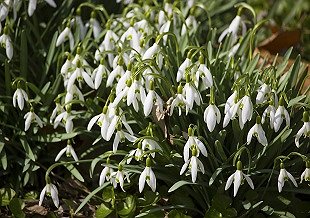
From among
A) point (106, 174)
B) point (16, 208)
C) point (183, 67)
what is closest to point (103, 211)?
point (106, 174)

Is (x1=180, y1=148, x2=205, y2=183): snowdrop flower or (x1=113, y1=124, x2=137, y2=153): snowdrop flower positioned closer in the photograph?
(x1=180, y1=148, x2=205, y2=183): snowdrop flower

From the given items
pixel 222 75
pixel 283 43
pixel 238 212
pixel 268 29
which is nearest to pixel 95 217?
pixel 238 212

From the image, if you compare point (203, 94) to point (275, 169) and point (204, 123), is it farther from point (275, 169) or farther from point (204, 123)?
point (275, 169)

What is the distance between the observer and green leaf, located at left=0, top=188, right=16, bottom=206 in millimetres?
3215

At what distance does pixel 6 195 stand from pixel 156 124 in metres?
0.77

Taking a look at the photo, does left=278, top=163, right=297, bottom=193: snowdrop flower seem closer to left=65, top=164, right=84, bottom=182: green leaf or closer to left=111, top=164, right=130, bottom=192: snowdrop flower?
left=111, top=164, right=130, bottom=192: snowdrop flower

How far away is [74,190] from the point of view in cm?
339

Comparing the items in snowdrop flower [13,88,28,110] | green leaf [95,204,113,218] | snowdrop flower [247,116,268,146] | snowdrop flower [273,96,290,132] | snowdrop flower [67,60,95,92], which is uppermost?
snowdrop flower [67,60,95,92]

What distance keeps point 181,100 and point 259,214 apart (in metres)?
0.63

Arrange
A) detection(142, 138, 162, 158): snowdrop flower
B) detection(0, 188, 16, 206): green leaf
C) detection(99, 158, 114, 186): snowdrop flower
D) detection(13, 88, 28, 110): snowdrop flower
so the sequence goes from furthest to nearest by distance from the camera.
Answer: detection(0, 188, 16, 206): green leaf → detection(13, 88, 28, 110): snowdrop flower → detection(99, 158, 114, 186): snowdrop flower → detection(142, 138, 162, 158): snowdrop flower

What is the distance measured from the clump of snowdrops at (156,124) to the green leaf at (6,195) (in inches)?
3.8

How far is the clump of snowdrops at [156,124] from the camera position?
9.30 feet

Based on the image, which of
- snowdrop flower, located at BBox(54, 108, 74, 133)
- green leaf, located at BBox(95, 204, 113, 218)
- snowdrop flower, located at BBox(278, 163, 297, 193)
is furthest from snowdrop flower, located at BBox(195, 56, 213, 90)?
green leaf, located at BBox(95, 204, 113, 218)

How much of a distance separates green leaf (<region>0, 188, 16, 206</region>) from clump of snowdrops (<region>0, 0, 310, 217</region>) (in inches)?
3.8
